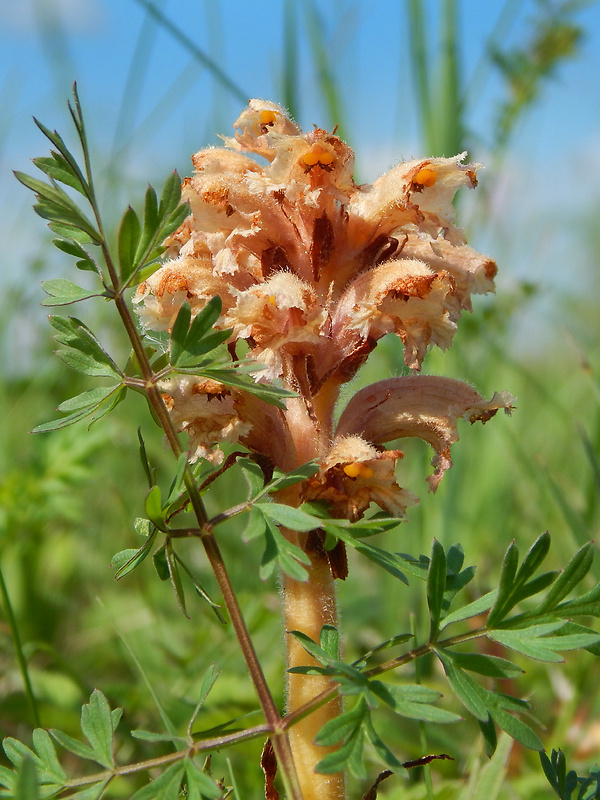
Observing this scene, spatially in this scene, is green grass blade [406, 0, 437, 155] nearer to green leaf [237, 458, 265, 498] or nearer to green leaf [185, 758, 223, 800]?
green leaf [237, 458, 265, 498]

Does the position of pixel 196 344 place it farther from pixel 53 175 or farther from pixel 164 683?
pixel 164 683

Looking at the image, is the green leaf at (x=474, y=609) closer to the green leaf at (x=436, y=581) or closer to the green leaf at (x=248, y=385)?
the green leaf at (x=436, y=581)

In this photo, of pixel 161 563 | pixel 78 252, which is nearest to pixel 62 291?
pixel 78 252

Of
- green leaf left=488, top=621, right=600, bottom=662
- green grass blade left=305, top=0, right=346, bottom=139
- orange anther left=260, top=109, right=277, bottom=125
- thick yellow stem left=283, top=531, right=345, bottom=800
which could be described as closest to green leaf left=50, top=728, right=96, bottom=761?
thick yellow stem left=283, top=531, right=345, bottom=800

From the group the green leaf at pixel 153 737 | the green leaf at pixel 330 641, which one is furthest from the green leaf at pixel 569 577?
the green leaf at pixel 153 737

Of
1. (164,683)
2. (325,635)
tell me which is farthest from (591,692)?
(325,635)

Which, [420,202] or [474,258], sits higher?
[420,202]

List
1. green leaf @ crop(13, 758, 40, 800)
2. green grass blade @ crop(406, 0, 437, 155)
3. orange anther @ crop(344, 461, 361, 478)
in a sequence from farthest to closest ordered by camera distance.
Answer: green grass blade @ crop(406, 0, 437, 155)
orange anther @ crop(344, 461, 361, 478)
green leaf @ crop(13, 758, 40, 800)

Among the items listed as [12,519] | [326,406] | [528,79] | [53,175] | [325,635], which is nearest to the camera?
[53,175]
